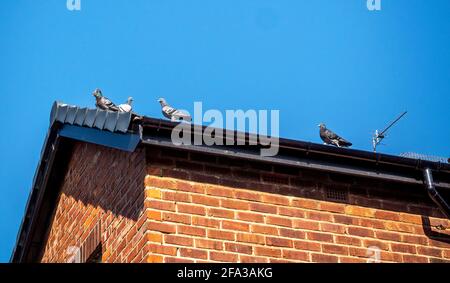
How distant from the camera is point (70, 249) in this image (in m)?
10.7

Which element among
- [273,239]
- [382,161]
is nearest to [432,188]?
[382,161]

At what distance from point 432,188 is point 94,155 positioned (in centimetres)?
372

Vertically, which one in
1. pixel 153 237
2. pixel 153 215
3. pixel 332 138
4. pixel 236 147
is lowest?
pixel 153 237

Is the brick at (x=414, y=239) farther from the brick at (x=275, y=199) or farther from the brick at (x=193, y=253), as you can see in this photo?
the brick at (x=193, y=253)

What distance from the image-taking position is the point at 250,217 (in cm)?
898

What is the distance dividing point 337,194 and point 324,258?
2.66 ft

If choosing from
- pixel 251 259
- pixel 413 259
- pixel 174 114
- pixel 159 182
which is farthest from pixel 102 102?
pixel 413 259

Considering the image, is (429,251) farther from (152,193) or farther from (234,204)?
(152,193)

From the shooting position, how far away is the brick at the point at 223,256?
337 inches

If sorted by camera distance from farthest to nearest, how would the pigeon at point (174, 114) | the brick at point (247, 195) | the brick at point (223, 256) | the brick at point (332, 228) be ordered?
1. the pigeon at point (174, 114)
2. the brick at point (332, 228)
3. the brick at point (247, 195)
4. the brick at point (223, 256)

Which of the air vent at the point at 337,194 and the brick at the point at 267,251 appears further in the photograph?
the air vent at the point at 337,194

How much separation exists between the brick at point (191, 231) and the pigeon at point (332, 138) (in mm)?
2645

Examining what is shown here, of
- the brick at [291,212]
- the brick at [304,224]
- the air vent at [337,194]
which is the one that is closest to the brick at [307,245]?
the brick at [304,224]
